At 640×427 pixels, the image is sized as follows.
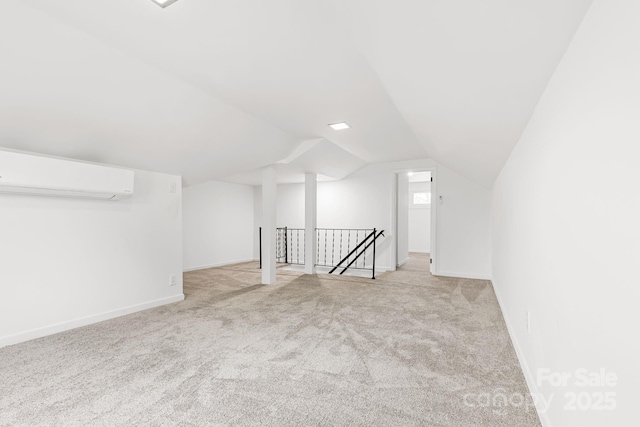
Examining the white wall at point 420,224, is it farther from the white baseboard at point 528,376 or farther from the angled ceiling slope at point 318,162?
the white baseboard at point 528,376

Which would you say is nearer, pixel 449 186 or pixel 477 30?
pixel 477 30

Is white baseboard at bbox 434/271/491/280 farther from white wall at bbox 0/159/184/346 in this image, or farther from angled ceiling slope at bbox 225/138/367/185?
white wall at bbox 0/159/184/346

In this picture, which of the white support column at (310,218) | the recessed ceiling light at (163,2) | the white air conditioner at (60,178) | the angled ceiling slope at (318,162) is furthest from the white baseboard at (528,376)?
the white air conditioner at (60,178)

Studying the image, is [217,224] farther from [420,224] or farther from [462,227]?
[420,224]

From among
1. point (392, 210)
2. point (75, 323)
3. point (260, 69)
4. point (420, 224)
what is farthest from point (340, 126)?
point (420, 224)

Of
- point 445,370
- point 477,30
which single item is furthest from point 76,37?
point 445,370

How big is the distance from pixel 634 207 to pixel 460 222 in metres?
5.00

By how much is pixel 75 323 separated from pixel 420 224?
8.70 metres

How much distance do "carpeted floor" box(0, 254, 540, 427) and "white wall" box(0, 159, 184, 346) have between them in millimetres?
244

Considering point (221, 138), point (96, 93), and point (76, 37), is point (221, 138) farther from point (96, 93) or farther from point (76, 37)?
point (76, 37)

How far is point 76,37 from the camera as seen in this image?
190 cm

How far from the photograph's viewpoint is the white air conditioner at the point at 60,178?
7.66 feet

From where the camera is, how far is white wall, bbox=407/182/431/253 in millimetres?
9375

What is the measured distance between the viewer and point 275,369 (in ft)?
6.85
